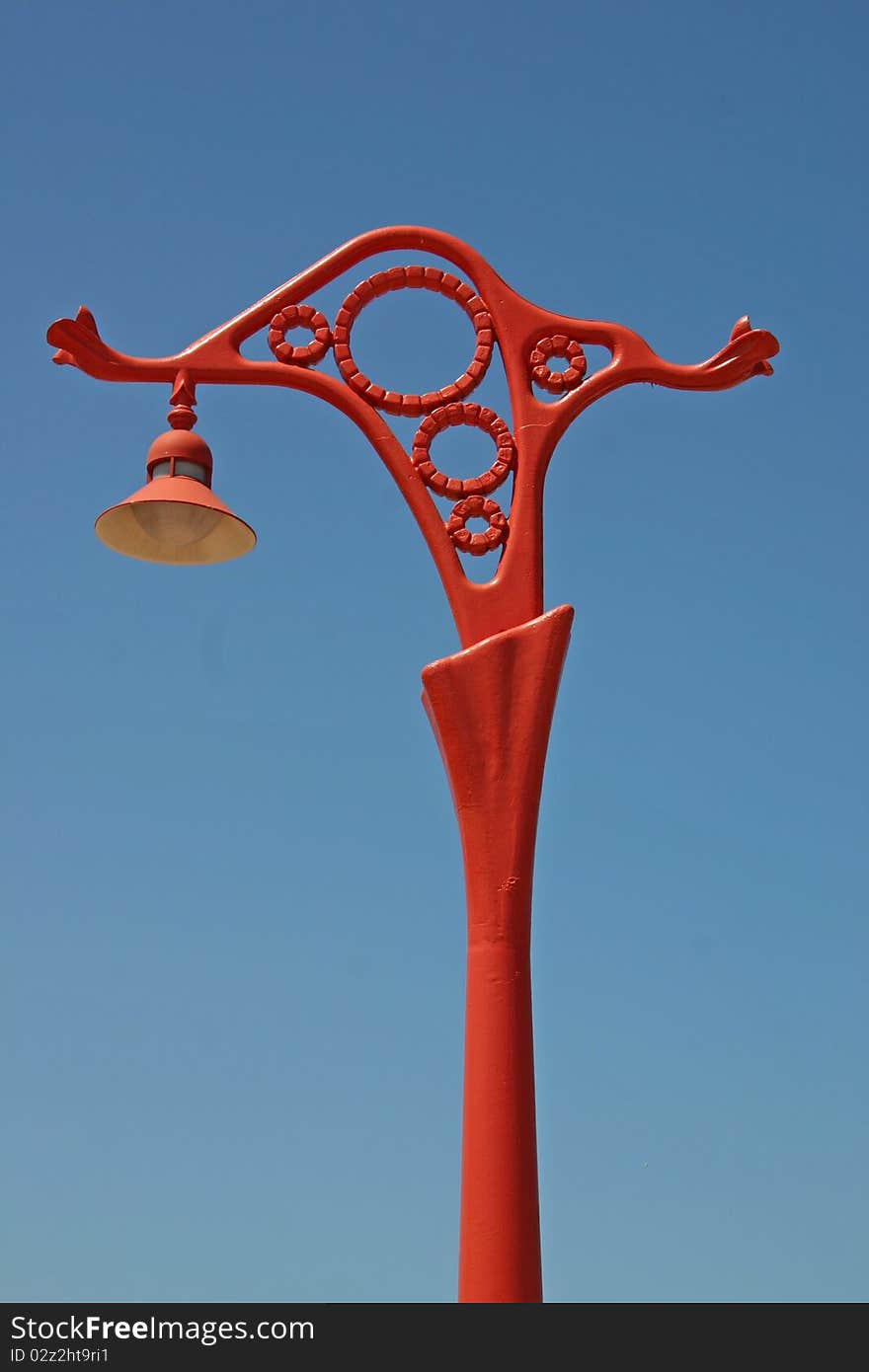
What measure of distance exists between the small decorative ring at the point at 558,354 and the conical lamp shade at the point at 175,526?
65.4 inches

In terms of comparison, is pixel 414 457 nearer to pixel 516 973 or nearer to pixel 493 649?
pixel 493 649

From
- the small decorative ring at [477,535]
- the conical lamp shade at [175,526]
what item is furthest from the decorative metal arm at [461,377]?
the conical lamp shade at [175,526]

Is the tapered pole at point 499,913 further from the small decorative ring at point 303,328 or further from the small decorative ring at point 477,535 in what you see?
the small decorative ring at point 303,328

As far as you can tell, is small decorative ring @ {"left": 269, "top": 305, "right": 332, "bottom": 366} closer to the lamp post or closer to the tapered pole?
the lamp post

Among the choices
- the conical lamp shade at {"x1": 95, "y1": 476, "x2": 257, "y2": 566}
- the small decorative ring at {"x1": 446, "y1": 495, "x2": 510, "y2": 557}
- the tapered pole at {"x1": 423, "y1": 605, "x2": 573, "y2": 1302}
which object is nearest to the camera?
the tapered pole at {"x1": 423, "y1": 605, "x2": 573, "y2": 1302}

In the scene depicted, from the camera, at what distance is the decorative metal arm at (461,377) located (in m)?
7.82

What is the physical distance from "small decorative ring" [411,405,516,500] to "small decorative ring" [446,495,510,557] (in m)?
0.07

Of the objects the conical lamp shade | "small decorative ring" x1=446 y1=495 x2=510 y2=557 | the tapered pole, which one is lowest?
the tapered pole

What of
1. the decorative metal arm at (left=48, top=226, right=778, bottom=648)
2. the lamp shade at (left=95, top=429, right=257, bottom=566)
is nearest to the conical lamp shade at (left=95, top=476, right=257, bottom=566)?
the lamp shade at (left=95, top=429, right=257, bottom=566)

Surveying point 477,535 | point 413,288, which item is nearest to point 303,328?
point 413,288

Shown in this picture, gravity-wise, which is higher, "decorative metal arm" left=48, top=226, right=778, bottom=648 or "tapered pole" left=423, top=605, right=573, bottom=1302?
"decorative metal arm" left=48, top=226, right=778, bottom=648

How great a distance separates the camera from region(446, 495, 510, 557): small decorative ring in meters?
7.80

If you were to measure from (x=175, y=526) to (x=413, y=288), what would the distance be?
1742 mm
